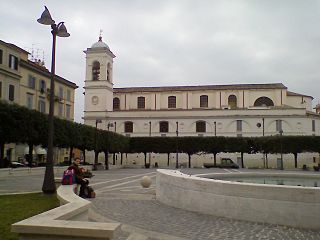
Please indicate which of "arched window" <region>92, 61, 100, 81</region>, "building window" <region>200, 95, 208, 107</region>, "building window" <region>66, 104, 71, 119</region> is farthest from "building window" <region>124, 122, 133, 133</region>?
"building window" <region>200, 95, 208, 107</region>

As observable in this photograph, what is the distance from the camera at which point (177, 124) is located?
74062 millimetres

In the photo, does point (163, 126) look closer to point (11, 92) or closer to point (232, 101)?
point (232, 101)

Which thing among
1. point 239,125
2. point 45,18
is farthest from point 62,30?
point 239,125

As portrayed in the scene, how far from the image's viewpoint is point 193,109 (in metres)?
74.5

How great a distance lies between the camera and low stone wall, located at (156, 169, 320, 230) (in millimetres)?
9023

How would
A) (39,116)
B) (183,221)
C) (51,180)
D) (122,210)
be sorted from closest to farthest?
(183,221)
(122,210)
(51,180)
(39,116)

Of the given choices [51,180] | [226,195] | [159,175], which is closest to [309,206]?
[226,195]

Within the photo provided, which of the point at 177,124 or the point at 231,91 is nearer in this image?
the point at 177,124

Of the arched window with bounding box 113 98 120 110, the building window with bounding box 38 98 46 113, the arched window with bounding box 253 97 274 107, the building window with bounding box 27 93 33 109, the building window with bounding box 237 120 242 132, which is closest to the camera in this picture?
the building window with bounding box 27 93 33 109

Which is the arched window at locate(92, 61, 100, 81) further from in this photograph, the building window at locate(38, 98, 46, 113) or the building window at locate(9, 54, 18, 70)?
the building window at locate(9, 54, 18, 70)

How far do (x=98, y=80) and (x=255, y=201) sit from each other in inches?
2688

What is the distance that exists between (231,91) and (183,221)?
234ft

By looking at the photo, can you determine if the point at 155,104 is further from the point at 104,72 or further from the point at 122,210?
the point at 122,210

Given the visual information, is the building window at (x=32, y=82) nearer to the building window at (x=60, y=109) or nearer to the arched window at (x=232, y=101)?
the building window at (x=60, y=109)
